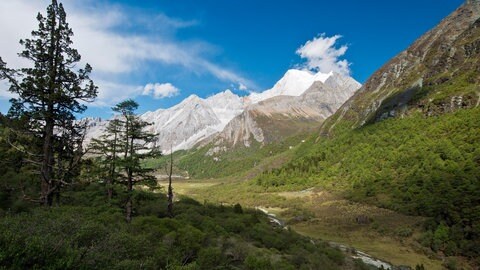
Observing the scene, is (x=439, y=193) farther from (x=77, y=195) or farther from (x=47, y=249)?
(x=47, y=249)

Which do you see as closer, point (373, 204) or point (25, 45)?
point (25, 45)

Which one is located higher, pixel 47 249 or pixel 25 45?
pixel 25 45

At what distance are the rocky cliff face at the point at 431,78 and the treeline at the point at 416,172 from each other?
800cm

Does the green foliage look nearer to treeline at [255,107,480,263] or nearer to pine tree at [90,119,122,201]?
pine tree at [90,119,122,201]

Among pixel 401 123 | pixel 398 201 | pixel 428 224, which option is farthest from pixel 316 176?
pixel 428 224

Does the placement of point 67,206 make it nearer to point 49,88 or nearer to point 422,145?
point 49,88

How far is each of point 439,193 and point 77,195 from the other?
246 feet

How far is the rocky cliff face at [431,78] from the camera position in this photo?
381 ft

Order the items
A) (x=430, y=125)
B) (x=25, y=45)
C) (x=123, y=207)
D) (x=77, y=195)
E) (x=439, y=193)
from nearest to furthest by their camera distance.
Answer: (x=25, y=45) → (x=123, y=207) → (x=77, y=195) → (x=439, y=193) → (x=430, y=125)

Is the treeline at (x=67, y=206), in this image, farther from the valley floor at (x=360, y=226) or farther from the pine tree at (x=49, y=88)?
the valley floor at (x=360, y=226)

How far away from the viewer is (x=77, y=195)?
3378 cm

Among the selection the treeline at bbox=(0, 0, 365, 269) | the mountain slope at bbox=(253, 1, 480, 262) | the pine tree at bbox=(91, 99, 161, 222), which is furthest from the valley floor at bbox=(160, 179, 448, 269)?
the pine tree at bbox=(91, 99, 161, 222)

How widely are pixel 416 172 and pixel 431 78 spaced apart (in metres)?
72.2

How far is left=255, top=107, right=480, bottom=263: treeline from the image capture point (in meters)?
56.5
